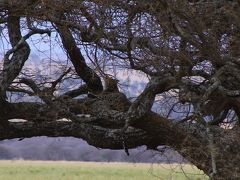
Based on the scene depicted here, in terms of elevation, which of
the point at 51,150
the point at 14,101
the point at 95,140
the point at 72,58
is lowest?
the point at 95,140

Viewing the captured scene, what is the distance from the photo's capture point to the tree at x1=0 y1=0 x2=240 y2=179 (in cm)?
632

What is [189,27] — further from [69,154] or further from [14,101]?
[69,154]

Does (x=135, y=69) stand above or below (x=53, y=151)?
below

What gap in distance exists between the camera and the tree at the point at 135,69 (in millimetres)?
6324

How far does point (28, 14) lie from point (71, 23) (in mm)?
503

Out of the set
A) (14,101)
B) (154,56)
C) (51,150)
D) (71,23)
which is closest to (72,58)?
(14,101)

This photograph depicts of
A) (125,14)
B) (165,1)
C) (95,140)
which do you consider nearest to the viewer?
(165,1)

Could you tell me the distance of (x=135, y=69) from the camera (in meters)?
7.23

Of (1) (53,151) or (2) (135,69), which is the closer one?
(2) (135,69)

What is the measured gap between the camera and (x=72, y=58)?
843cm

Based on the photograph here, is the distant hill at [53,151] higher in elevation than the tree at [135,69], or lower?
higher

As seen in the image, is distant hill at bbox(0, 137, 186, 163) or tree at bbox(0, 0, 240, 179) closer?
tree at bbox(0, 0, 240, 179)

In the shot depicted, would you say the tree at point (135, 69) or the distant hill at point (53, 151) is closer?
the tree at point (135, 69)

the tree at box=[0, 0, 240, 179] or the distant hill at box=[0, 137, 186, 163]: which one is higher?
the distant hill at box=[0, 137, 186, 163]
